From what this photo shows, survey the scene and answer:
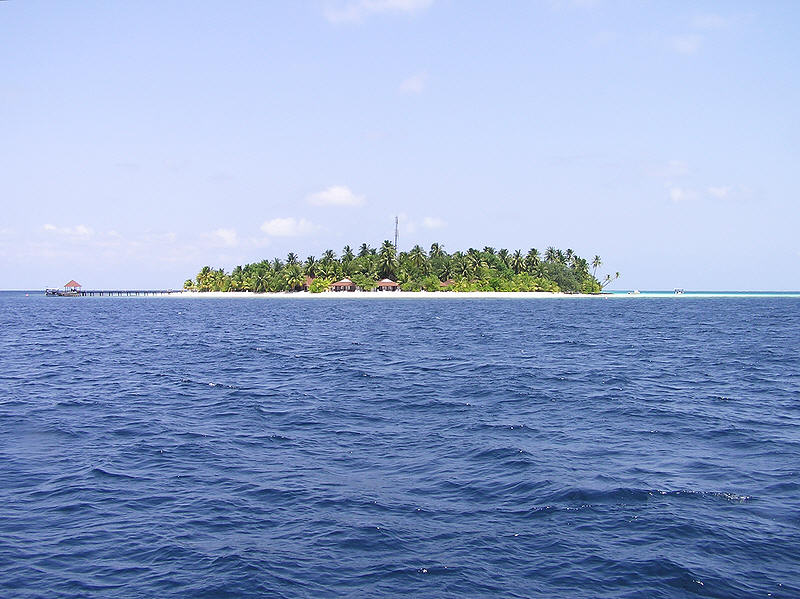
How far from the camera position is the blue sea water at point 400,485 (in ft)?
37.1

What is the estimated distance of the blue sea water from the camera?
1130 cm

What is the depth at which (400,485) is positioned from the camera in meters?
16.1

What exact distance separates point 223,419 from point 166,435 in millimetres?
2802

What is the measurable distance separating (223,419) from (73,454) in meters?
5.91

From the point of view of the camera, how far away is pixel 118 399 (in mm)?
28750

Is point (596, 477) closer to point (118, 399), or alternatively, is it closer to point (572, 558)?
point (572, 558)

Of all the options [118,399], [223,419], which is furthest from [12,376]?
[223,419]

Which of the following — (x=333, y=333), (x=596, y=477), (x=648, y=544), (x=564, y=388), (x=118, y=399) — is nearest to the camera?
(x=648, y=544)

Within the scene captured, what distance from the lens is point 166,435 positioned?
21609 mm

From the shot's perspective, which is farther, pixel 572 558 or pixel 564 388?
pixel 564 388

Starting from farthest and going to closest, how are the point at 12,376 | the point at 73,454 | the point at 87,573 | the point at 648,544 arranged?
1. the point at 12,376
2. the point at 73,454
3. the point at 648,544
4. the point at 87,573

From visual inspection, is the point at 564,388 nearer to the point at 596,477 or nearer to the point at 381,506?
the point at 596,477

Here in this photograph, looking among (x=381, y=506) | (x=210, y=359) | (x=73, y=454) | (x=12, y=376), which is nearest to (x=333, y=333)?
(x=210, y=359)

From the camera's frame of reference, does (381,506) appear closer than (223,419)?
Yes
